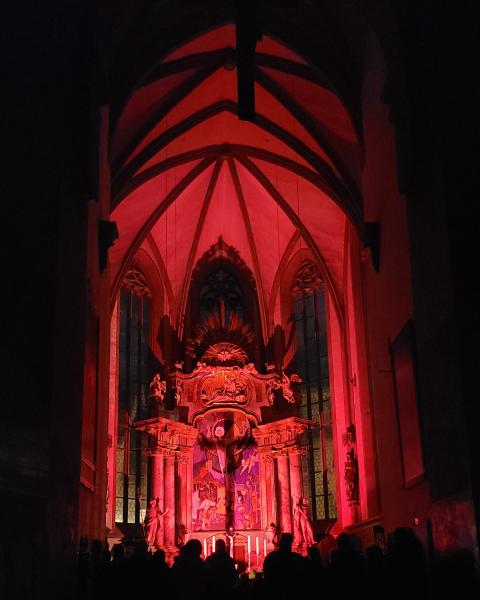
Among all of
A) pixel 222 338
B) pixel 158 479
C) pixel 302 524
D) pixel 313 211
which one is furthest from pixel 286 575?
pixel 222 338

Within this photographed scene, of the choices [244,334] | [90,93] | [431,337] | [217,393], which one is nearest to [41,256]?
[90,93]

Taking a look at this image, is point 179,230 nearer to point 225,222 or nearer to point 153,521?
point 225,222

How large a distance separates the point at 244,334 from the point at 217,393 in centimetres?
204

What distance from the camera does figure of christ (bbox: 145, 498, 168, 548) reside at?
Answer: 1630 centimetres

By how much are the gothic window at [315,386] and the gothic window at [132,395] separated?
3.84 m

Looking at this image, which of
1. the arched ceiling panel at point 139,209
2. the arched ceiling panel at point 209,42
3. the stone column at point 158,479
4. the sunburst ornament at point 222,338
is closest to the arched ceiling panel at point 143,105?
the arched ceiling panel at point 209,42

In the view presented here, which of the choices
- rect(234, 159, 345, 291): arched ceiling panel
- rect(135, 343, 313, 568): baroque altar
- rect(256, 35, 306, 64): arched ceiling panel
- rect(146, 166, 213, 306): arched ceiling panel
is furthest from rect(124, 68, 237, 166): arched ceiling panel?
rect(135, 343, 313, 568): baroque altar

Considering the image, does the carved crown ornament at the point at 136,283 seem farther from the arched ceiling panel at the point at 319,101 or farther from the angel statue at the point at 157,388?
the arched ceiling panel at the point at 319,101

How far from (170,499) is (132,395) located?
9.31 feet

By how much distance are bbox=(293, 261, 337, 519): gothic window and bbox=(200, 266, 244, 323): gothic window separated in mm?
1553

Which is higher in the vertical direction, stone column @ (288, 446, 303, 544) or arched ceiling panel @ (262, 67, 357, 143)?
arched ceiling panel @ (262, 67, 357, 143)

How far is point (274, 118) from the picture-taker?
15344mm

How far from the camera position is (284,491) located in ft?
A: 56.9

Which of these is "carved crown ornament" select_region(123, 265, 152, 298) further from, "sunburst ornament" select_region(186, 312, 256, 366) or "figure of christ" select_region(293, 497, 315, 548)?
"figure of christ" select_region(293, 497, 315, 548)
